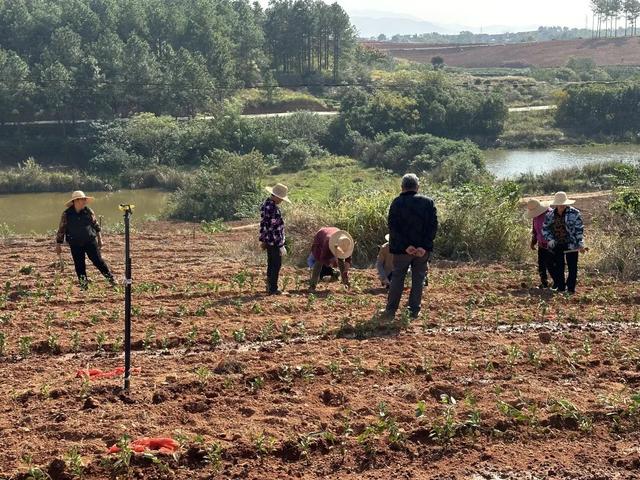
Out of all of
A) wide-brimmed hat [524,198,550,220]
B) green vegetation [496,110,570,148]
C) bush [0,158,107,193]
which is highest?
green vegetation [496,110,570,148]

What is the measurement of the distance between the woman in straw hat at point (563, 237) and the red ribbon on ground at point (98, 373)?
5.61 m

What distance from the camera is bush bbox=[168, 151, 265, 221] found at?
88.8ft

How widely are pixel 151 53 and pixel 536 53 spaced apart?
61.6 metres

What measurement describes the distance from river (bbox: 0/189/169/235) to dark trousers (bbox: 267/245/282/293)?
18.9 meters

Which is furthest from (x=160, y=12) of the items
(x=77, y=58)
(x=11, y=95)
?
(x=11, y=95)

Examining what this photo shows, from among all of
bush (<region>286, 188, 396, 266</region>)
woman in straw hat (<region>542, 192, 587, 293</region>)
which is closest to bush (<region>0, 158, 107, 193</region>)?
bush (<region>286, 188, 396, 266</region>)

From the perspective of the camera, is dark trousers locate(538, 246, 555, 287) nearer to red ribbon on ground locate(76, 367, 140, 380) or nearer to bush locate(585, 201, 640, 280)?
bush locate(585, 201, 640, 280)

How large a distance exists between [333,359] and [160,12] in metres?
61.1

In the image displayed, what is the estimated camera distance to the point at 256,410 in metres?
5.91

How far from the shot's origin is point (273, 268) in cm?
1000

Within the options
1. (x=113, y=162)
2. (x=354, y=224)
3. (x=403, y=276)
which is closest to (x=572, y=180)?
(x=354, y=224)

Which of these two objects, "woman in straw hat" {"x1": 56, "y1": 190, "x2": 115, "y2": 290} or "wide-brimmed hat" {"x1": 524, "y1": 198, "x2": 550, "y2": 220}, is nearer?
"woman in straw hat" {"x1": 56, "y1": 190, "x2": 115, "y2": 290}

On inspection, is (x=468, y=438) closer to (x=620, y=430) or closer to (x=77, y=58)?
(x=620, y=430)

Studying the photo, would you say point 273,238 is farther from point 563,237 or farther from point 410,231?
point 563,237
